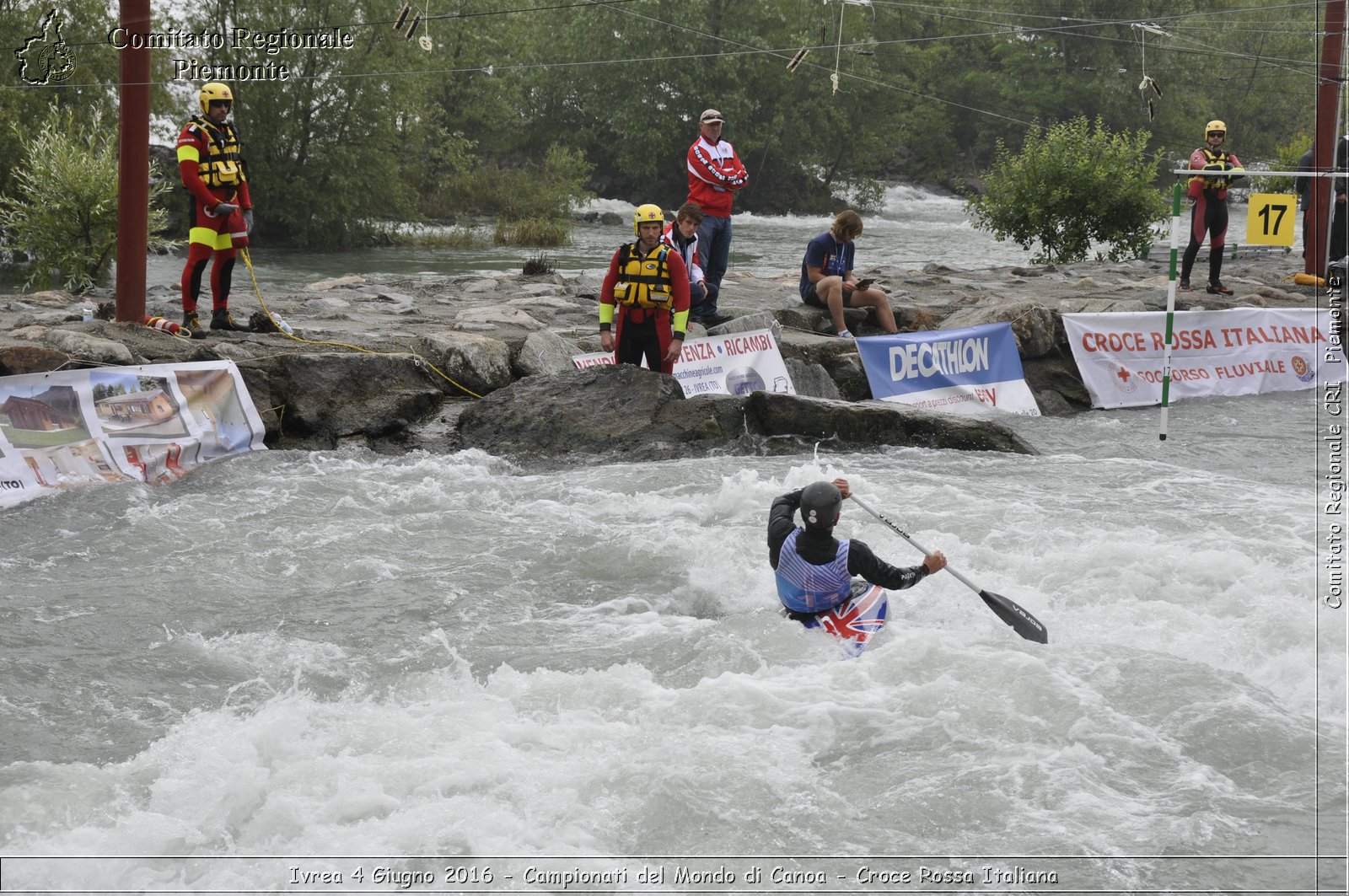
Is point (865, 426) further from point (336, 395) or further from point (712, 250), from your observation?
point (336, 395)

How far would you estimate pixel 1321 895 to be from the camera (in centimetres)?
415

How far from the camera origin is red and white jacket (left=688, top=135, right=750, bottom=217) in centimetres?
1114

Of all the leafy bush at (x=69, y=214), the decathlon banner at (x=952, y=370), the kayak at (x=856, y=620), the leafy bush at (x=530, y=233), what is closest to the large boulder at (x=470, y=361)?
the decathlon banner at (x=952, y=370)

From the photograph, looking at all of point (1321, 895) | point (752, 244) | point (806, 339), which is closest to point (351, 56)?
point (752, 244)

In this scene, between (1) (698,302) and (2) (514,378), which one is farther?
(1) (698,302)

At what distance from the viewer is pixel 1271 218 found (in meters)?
11.2

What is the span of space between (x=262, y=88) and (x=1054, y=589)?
25053 millimetres

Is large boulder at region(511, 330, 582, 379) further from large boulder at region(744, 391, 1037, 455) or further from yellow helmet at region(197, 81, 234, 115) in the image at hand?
yellow helmet at region(197, 81, 234, 115)

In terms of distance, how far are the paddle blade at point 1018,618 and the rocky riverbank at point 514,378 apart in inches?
146

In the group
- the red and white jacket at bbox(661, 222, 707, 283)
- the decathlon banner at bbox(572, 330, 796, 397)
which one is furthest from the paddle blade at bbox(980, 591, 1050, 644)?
the red and white jacket at bbox(661, 222, 707, 283)

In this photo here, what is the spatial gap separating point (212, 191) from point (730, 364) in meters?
4.20

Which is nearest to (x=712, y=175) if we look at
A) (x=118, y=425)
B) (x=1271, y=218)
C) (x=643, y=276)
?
(x=643, y=276)

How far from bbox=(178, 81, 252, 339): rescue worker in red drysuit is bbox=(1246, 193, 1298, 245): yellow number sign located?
855 centimetres

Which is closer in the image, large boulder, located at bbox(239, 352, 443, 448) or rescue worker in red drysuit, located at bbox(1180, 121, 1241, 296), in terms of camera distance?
large boulder, located at bbox(239, 352, 443, 448)
